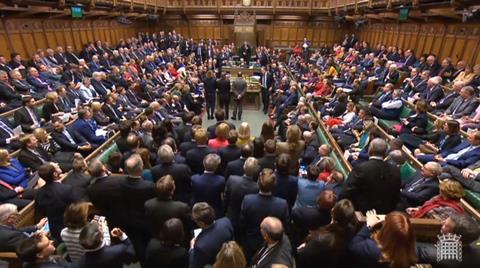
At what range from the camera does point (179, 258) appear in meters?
2.43

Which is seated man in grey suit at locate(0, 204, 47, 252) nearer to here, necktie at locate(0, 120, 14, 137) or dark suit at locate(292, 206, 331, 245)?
dark suit at locate(292, 206, 331, 245)

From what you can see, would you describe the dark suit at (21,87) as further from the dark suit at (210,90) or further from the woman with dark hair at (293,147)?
the woman with dark hair at (293,147)

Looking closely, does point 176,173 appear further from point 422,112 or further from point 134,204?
point 422,112

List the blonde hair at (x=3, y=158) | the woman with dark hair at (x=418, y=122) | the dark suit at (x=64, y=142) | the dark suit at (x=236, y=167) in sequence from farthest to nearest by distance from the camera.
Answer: the woman with dark hair at (x=418, y=122)
the dark suit at (x=64, y=142)
the blonde hair at (x=3, y=158)
the dark suit at (x=236, y=167)

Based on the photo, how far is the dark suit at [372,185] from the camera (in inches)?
120

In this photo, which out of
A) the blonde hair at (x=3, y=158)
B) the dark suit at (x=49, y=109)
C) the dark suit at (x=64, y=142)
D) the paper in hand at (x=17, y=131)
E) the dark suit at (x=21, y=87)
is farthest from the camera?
the dark suit at (x=21, y=87)

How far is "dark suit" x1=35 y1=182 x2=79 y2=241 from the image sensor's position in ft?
10.5

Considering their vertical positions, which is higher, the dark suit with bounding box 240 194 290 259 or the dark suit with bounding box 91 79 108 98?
the dark suit with bounding box 240 194 290 259

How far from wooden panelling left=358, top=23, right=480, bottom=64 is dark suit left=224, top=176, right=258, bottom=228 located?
938cm

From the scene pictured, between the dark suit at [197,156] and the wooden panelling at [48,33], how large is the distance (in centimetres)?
933

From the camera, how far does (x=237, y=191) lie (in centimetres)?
330

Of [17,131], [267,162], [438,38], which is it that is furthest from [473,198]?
[438,38]

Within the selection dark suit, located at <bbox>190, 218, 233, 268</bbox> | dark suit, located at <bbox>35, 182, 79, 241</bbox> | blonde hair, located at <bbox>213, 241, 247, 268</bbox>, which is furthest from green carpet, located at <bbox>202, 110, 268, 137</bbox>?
blonde hair, located at <bbox>213, 241, 247, 268</bbox>

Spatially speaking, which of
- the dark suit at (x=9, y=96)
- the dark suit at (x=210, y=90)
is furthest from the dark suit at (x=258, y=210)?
the dark suit at (x=210, y=90)
